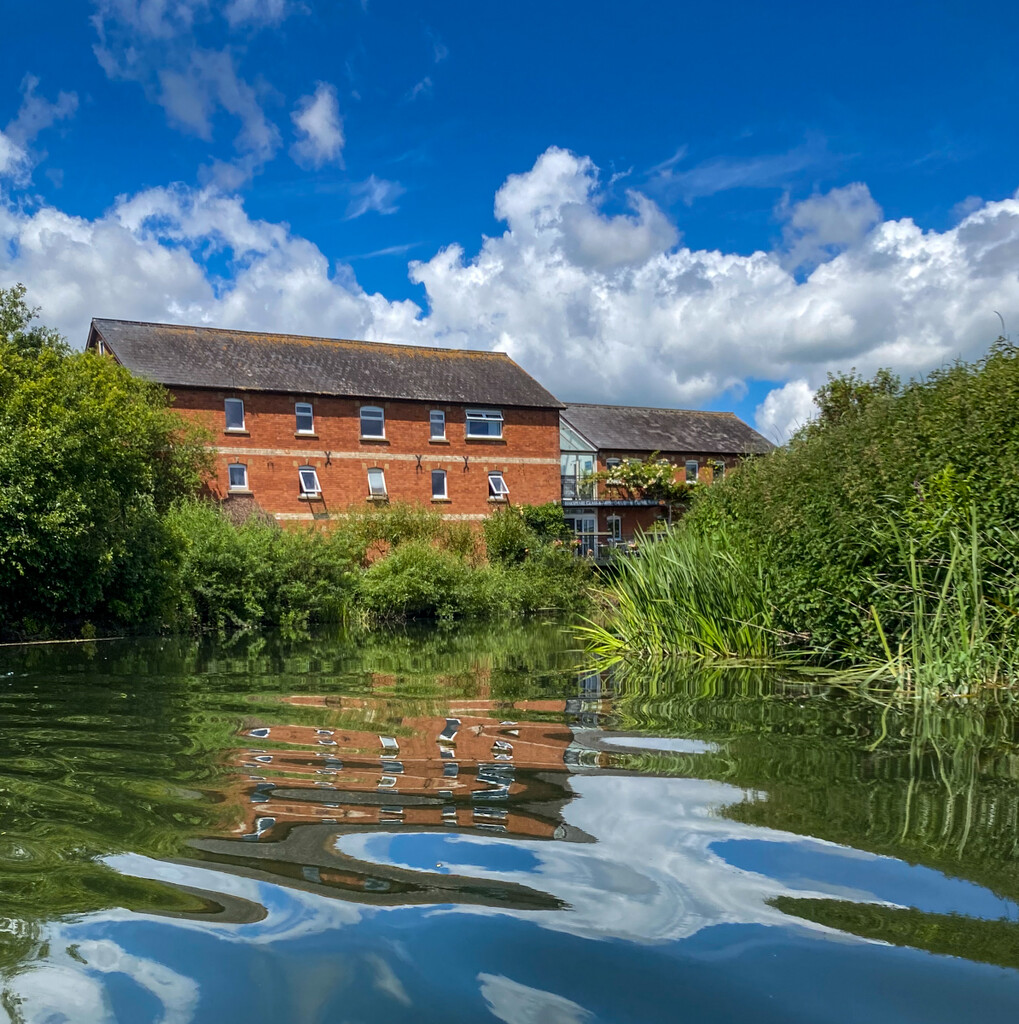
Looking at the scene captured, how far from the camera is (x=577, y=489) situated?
4191cm

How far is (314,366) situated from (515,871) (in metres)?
34.1

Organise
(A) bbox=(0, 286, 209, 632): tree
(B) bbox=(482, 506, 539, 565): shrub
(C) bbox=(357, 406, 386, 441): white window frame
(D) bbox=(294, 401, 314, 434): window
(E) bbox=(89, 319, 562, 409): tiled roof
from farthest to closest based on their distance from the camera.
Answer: (C) bbox=(357, 406, 386, 441): white window frame
(D) bbox=(294, 401, 314, 434): window
(B) bbox=(482, 506, 539, 565): shrub
(E) bbox=(89, 319, 562, 409): tiled roof
(A) bbox=(0, 286, 209, 632): tree

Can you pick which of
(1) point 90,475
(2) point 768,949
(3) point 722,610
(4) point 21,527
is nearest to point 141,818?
(2) point 768,949

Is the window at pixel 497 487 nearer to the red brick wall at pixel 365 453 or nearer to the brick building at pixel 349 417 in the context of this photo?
the brick building at pixel 349 417

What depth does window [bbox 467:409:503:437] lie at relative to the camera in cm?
3750

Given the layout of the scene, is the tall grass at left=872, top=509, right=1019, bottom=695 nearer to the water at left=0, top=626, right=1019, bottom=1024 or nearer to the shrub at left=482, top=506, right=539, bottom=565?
the water at left=0, top=626, right=1019, bottom=1024

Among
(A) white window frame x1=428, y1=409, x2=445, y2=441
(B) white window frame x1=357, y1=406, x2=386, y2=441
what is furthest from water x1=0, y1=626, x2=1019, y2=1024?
(A) white window frame x1=428, y1=409, x2=445, y2=441

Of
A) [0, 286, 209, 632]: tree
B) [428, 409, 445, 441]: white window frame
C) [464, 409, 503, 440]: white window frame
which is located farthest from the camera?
[464, 409, 503, 440]: white window frame

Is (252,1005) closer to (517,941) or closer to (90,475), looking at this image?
(517,941)

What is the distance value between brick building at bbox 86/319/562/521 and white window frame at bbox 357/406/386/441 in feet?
0.12

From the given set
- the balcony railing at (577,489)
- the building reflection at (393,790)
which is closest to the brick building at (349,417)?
the balcony railing at (577,489)

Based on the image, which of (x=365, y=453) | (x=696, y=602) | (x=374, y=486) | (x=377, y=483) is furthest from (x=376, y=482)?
(x=696, y=602)

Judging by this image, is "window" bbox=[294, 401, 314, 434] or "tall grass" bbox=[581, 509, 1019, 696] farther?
"window" bbox=[294, 401, 314, 434]

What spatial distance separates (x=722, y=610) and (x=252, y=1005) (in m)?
8.88
